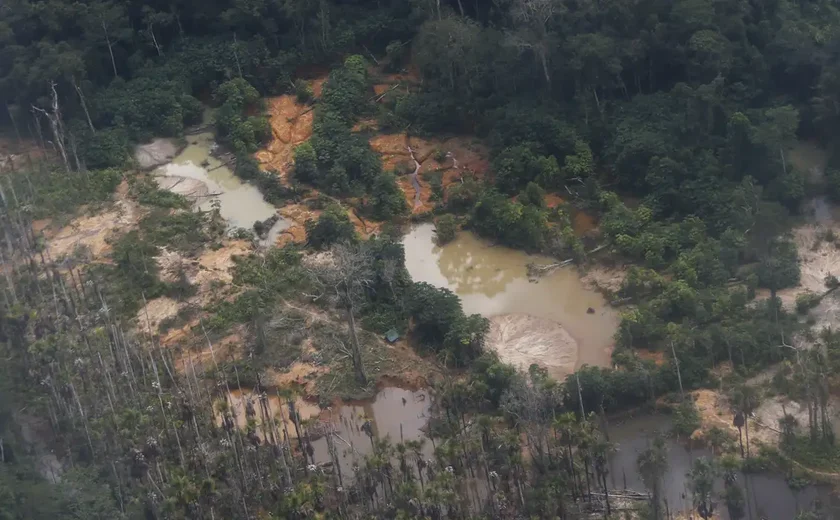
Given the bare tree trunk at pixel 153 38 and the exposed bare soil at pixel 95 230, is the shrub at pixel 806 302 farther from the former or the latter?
the bare tree trunk at pixel 153 38

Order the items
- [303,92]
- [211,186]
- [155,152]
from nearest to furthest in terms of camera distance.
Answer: [211,186]
[155,152]
[303,92]

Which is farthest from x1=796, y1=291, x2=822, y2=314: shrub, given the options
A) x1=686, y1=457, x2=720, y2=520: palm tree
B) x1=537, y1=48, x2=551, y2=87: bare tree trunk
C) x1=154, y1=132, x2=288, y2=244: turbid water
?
x1=154, y1=132, x2=288, y2=244: turbid water

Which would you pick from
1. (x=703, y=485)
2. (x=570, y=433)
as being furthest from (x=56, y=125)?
(x=703, y=485)

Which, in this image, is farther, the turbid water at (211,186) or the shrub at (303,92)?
the shrub at (303,92)

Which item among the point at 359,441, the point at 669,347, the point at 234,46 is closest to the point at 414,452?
the point at 359,441

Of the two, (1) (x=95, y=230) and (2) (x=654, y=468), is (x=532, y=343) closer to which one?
(2) (x=654, y=468)

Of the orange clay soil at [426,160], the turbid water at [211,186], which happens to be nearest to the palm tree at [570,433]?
the orange clay soil at [426,160]
